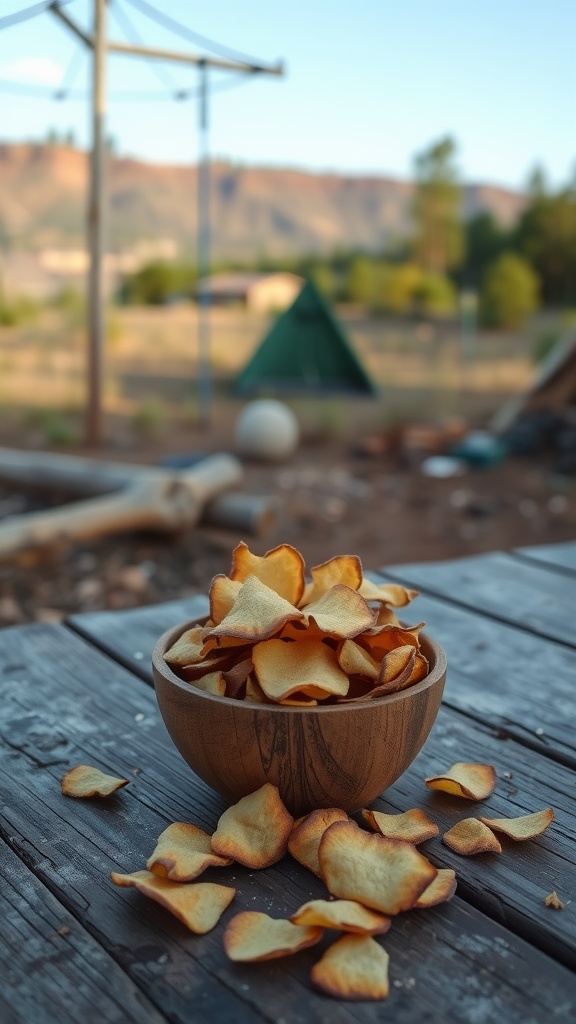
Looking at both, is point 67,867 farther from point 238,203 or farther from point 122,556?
point 238,203

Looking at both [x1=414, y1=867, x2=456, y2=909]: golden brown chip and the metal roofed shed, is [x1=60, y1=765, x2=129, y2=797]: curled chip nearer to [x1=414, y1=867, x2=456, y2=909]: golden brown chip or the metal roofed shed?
[x1=414, y1=867, x2=456, y2=909]: golden brown chip

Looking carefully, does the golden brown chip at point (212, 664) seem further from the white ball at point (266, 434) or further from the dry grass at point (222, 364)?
the dry grass at point (222, 364)

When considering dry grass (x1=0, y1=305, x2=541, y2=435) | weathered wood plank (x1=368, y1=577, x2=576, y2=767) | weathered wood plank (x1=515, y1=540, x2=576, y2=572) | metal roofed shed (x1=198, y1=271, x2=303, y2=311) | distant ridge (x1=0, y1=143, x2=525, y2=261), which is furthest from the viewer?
distant ridge (x1=0, y1=143, x2=525, y2=261)

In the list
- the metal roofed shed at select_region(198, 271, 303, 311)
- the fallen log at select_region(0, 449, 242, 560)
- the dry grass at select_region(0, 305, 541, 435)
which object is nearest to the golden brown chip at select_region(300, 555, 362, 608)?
the fallen log at select_region(0, 449, 242, 560)

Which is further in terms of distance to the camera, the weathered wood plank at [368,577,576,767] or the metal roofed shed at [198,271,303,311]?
the metal roofed shed at [198,271,303,311]

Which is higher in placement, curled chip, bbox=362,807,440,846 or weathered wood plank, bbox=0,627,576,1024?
curled chip, bbox=362,807,440,846

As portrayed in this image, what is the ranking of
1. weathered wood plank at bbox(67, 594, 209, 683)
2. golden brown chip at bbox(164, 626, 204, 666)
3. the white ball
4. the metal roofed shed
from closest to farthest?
golden brown chip at bbox(164, 626, 204, 666) → weathered wood plank at bbox(67, 594, 209, 683) → the white ball → the metal roofed shed

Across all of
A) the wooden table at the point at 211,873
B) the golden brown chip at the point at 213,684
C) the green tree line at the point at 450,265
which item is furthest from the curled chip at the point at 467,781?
the green tree line at the point at 450,265

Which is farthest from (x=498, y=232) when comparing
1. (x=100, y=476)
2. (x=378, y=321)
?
(x=100, y=476)
